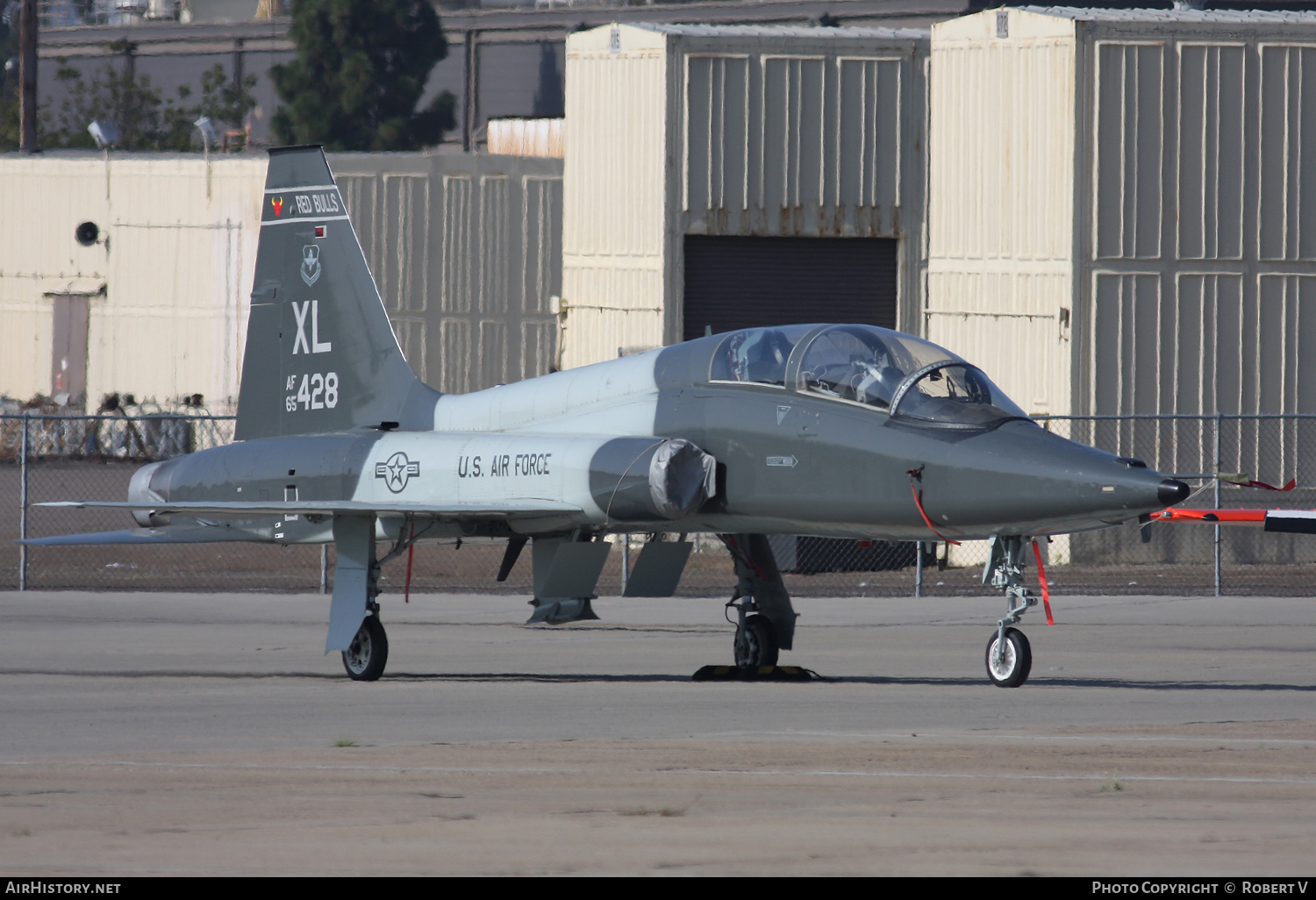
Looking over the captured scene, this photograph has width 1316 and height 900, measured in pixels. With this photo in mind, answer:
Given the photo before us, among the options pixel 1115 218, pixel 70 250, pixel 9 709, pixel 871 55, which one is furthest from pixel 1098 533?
pixel 70 250

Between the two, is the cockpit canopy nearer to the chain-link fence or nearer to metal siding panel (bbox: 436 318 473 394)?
the chain-link fence

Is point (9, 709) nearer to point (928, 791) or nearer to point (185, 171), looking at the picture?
point (928, 791)

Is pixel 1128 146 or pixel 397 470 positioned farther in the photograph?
pixel 1128 146

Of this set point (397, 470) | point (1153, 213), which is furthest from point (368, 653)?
point (1153, 213)

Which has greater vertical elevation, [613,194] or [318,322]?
[613,194]

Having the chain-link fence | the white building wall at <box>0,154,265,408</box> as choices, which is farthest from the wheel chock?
the white building wall at <box>0,154,265,408</box>

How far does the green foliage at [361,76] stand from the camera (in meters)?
75.0

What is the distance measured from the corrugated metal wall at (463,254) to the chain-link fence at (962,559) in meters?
11.0

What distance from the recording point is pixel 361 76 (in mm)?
75500

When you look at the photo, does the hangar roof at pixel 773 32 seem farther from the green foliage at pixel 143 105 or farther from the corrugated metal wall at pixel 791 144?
the green foliage at pixel 143 105

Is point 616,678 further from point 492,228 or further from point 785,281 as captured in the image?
point 492,228

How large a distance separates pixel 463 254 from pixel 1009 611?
29140 millimetres

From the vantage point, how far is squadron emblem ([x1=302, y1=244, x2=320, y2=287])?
17.2m

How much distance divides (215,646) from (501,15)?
2596 inches
